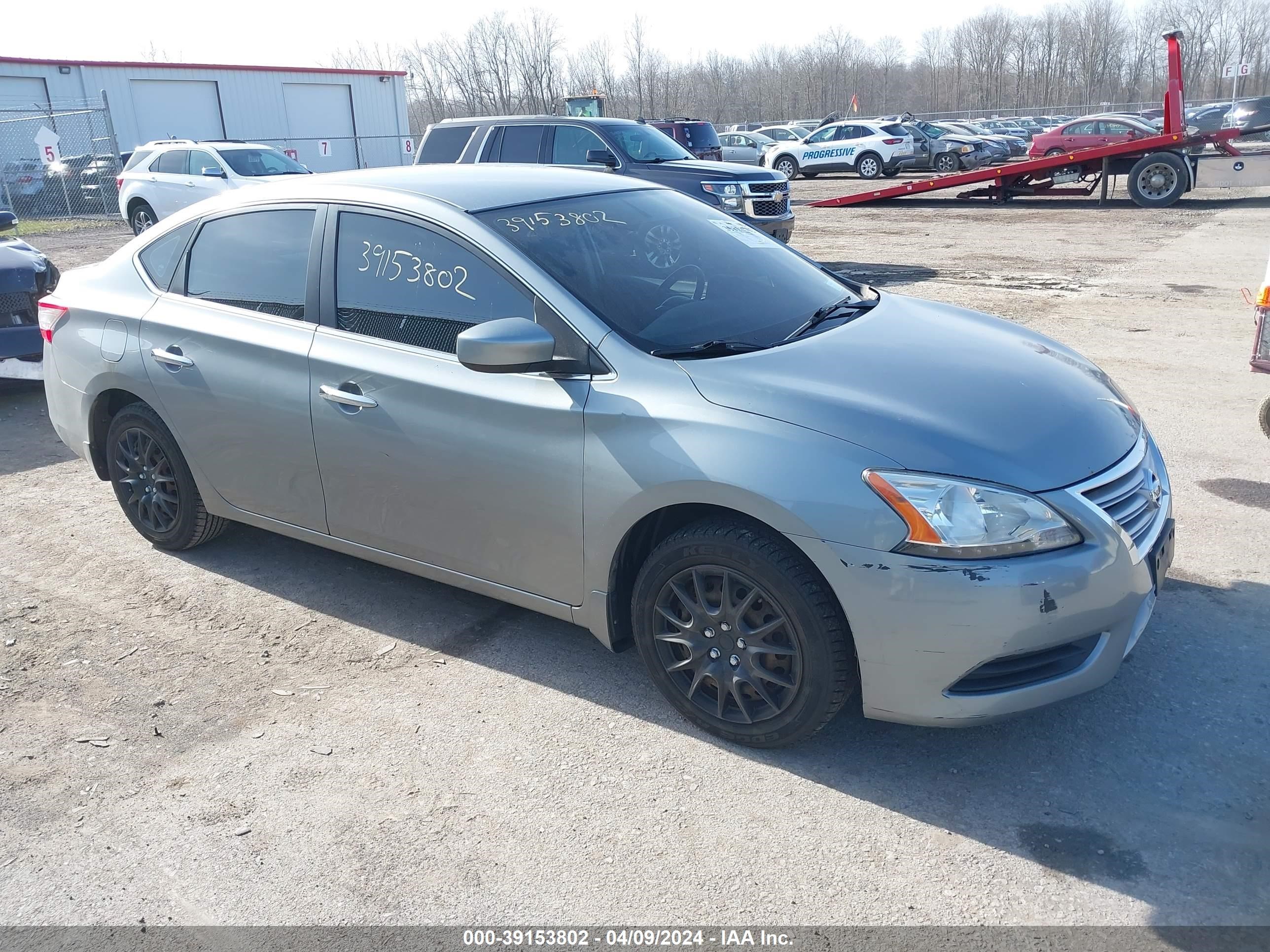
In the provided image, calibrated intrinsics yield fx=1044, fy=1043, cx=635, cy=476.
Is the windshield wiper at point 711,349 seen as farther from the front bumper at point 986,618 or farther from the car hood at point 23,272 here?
the car hood at point 23,272

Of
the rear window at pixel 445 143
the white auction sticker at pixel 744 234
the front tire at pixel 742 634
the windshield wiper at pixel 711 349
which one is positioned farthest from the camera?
the rear window at pixel 445 143

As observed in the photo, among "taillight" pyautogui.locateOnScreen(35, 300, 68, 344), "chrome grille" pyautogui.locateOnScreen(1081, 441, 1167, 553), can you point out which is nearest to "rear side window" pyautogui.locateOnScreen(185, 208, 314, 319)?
"taillight" pyautogui.locateOnScreen(35, 300, 68, 344)

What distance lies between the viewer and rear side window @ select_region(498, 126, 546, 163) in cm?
1373

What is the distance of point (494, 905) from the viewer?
2723 millimetres

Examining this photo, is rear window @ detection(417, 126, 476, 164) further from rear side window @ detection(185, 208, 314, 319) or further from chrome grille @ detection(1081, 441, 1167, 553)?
chrome grille @ detection(1081, 441, 1167, 553)

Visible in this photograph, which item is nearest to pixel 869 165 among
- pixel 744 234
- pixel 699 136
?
pixel 699 136

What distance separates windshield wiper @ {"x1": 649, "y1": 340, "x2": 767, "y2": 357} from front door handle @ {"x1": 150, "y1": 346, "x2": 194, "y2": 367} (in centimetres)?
219

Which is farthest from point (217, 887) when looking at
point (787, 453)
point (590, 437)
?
point (787, 453)

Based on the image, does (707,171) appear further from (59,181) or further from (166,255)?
(59,181)

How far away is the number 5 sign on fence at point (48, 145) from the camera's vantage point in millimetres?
26250

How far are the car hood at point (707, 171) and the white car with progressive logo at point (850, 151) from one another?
17545 mm

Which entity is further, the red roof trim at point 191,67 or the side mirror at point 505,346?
the red roof trim at point 191,67

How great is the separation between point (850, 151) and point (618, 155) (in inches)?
784

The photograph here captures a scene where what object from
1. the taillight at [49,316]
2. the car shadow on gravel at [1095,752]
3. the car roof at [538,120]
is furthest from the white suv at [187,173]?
the car shadow on gravel at [1095,752]
